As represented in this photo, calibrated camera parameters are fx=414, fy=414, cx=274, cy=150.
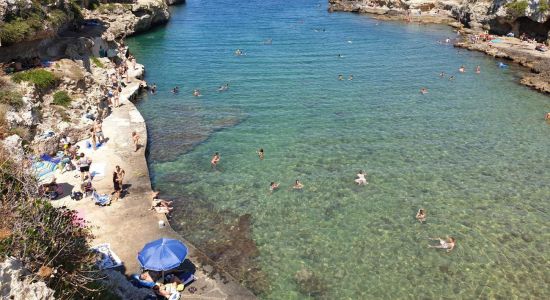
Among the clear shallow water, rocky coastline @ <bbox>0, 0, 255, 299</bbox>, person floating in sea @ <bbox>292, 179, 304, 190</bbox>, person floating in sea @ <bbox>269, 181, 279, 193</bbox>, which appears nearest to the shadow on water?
the clear shallow water

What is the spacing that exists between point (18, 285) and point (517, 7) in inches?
2892

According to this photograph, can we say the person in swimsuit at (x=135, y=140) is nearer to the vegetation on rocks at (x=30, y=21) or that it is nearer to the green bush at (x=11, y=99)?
the green bush at (x=11, y=99)

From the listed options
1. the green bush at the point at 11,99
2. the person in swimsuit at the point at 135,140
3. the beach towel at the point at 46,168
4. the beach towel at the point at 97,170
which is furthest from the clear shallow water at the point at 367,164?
the green bush at the point at 11,99

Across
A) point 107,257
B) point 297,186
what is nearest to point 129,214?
point 107,257

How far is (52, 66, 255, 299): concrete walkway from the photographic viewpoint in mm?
18289

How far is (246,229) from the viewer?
73.9 ft

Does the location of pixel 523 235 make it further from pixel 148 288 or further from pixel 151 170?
pixel 151 170

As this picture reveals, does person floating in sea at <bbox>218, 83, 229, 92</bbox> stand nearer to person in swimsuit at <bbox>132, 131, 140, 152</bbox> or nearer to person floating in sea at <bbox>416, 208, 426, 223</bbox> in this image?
person in swimsuit at <bbox>132, 131, 140, 152</bbox>

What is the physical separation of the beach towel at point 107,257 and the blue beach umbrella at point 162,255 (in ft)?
4.12

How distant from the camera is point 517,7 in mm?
63594

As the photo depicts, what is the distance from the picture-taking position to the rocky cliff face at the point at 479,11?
62.3 metres

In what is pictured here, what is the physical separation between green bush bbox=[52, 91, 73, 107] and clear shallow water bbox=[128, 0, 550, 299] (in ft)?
22.1

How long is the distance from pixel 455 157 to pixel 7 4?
3432 cm

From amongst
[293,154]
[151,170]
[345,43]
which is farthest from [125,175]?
[345,43]
